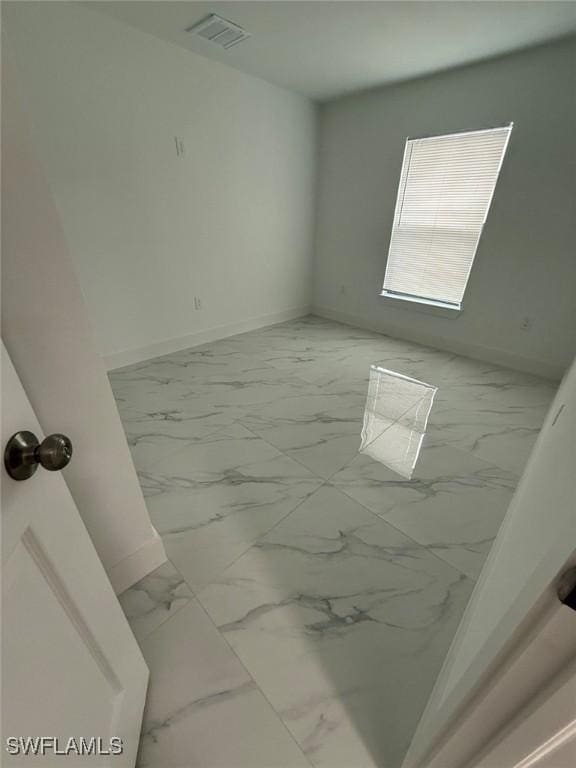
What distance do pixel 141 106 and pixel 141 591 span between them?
119 inches

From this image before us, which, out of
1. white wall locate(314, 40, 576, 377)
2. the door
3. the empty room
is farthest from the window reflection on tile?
the door

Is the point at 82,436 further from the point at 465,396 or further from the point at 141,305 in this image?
the point at 465,396

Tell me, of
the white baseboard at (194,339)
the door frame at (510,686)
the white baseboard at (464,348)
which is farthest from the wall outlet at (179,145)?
the door frame at (510,686)

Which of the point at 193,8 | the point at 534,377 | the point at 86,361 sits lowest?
the point at 534,377

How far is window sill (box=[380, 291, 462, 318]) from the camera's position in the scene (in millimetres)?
3196

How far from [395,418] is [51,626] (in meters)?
2.06

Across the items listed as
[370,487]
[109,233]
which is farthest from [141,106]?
[370,487]

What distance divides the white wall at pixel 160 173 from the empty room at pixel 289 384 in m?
0.02

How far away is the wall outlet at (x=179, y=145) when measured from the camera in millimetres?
2588

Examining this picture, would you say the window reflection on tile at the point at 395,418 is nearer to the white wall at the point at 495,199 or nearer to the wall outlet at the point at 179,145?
the white wall at the point at 495,199

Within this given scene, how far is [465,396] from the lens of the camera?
2527mm

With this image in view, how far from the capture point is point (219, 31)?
2131 millimetres

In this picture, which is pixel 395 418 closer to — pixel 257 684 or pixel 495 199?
pixel 257 684

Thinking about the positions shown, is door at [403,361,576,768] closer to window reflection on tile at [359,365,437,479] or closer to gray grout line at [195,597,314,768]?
gray grout line at [195,597,314,768]
